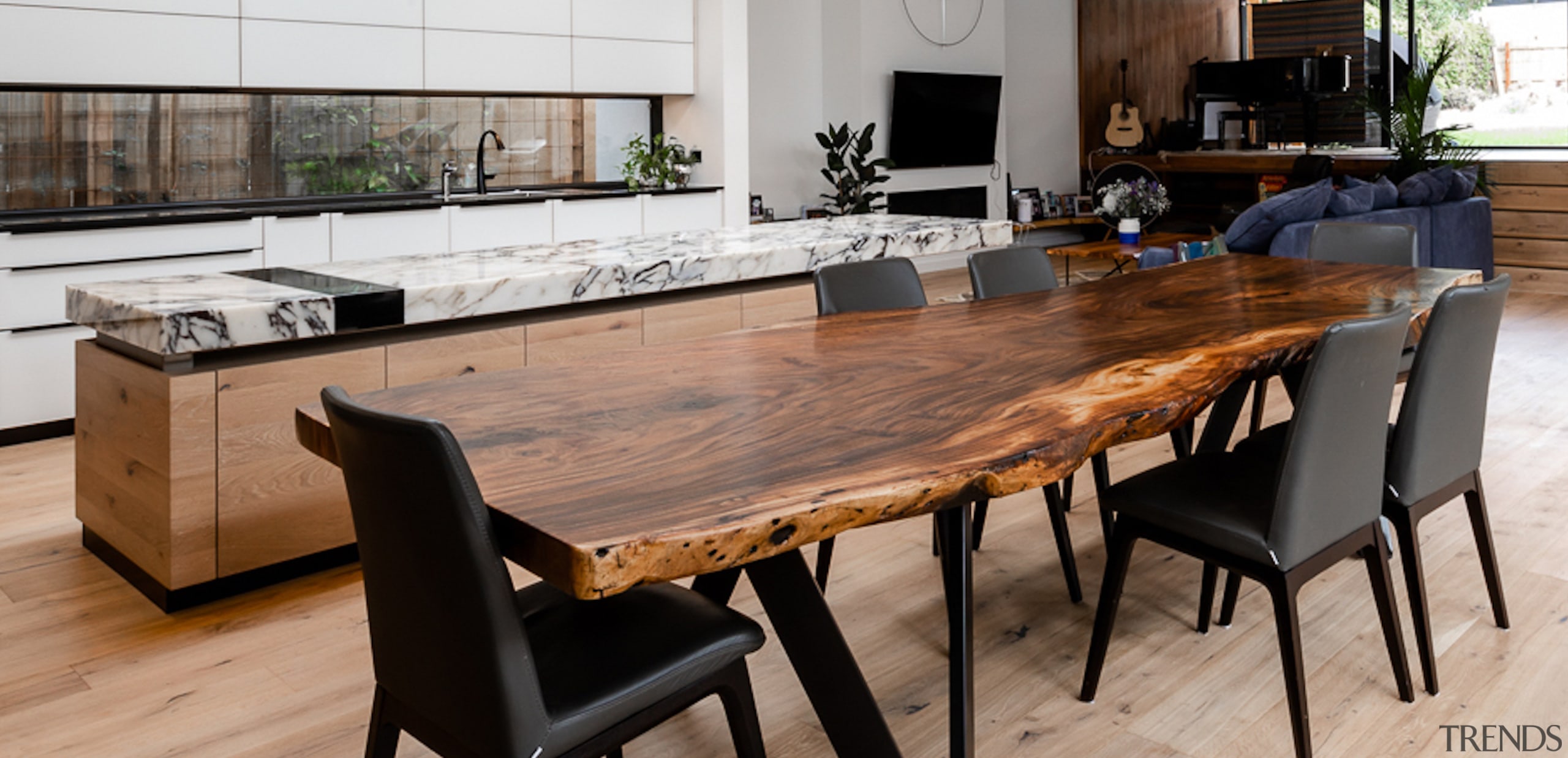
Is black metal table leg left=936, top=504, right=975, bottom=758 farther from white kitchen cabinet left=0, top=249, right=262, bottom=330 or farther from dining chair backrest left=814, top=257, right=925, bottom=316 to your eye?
white kitchen cabinet left=0, top=249, right=262, bottom=330

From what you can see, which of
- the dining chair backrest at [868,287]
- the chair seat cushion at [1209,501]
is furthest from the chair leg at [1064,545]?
the dining chair backrest at [868,287]

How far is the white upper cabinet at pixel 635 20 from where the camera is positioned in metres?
6.34

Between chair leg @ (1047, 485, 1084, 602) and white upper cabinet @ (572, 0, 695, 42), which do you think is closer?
chair leg @ (1047, 485, 1084, 602)

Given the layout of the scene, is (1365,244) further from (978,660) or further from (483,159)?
(483,159)

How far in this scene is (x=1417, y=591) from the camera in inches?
102

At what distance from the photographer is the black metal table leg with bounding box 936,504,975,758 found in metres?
2.01

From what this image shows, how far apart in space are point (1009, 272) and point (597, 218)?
3222mm

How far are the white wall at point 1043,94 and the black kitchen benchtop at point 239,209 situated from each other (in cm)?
477

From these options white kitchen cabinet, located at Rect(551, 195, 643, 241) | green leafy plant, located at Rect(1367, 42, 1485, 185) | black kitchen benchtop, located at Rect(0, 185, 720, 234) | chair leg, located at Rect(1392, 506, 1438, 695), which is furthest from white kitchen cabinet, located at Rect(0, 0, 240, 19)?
green leafy plant, located at Rect(1367, 42, 1485, 185)

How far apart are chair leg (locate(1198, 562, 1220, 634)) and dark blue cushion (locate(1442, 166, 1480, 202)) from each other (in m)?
5.41

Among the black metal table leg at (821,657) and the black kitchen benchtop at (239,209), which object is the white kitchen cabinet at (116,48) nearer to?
the black kitchen benchtop at (239,209)

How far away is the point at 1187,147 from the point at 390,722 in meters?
10.6

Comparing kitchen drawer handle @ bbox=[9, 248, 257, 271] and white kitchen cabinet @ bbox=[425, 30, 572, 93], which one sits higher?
white kitchen cabinet @ bbox=[425, 30, 572, 93]

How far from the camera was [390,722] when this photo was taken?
1.74 meters
